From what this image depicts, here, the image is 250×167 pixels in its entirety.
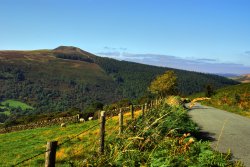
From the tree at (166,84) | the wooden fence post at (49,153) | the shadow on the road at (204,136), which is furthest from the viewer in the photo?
the tree at (166,84)

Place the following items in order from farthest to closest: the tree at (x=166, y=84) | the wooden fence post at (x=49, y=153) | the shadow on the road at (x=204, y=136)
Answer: the tree at (x=166, y=84)
the shadow on the road at (x=204, y=136)
the wooden fence post at (x=49, y=153)

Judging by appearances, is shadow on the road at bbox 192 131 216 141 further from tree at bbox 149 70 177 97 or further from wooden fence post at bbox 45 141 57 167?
tree at bbox 149 70 177 97

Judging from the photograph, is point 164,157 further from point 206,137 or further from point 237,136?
point 237,136

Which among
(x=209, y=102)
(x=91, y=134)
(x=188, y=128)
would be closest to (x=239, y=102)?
(x=209, y=102)

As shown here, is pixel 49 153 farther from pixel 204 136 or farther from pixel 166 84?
pixel 166 84

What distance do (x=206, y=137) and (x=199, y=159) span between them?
9610mm

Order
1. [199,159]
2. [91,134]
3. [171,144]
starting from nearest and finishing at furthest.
Answer: [199,159], [171,144], [91,134]

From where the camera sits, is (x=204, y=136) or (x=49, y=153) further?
(x=204, y=136)

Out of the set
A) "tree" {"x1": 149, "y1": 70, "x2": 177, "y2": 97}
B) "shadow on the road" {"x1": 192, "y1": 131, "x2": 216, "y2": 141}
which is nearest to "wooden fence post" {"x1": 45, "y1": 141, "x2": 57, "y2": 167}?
"shadow on the road" {"x1": 192, "y1": 131, "x2": 216, "y2": 141}

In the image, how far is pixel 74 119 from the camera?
4562 centimetres

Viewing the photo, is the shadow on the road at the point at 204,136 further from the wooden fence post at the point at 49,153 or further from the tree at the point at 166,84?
the tree at the point at 166,84

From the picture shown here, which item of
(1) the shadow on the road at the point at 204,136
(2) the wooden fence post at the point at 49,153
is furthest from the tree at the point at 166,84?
(2) the wooden fence post at the point at 49,153

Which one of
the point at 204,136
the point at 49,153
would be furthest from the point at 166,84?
the point at 49,153

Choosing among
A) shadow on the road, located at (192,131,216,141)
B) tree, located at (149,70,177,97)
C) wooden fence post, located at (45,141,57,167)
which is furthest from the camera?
tree, located at (149,70,177,97)
